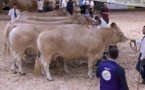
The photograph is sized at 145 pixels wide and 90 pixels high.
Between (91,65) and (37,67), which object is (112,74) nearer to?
(91,65)

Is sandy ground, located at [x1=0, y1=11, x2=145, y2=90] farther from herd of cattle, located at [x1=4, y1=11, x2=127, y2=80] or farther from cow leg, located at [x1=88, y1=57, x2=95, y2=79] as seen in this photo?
herd of cattle, located at [x1=4, y1=11, x2=127, y2=80]

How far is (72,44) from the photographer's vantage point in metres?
9.16

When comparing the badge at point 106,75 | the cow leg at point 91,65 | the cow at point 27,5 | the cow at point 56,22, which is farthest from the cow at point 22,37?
the cow at point 27,5

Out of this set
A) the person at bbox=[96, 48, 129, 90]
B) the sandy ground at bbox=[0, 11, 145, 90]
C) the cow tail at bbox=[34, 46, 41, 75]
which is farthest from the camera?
the cow tail at bbox=[34, 46, 41, 75]

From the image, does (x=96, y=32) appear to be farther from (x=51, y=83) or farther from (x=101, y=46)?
(x=51, y=83)

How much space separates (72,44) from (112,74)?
3957 millimetres

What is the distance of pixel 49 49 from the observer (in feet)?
29.7

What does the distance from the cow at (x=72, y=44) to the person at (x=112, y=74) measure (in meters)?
3.72

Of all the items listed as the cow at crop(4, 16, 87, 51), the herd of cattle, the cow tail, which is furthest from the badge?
the cow at crop(4, 16, 87, 51)

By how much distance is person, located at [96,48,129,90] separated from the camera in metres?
5.24

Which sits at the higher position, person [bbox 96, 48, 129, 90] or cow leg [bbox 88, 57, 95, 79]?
person [bbox 96, 48, 129, 90]

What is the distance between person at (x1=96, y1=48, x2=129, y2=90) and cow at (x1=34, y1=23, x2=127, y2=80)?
12.2 ft

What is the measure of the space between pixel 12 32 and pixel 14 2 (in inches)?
514

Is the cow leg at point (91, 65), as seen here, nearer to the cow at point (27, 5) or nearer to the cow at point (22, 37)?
the cow at point (22, 37)
